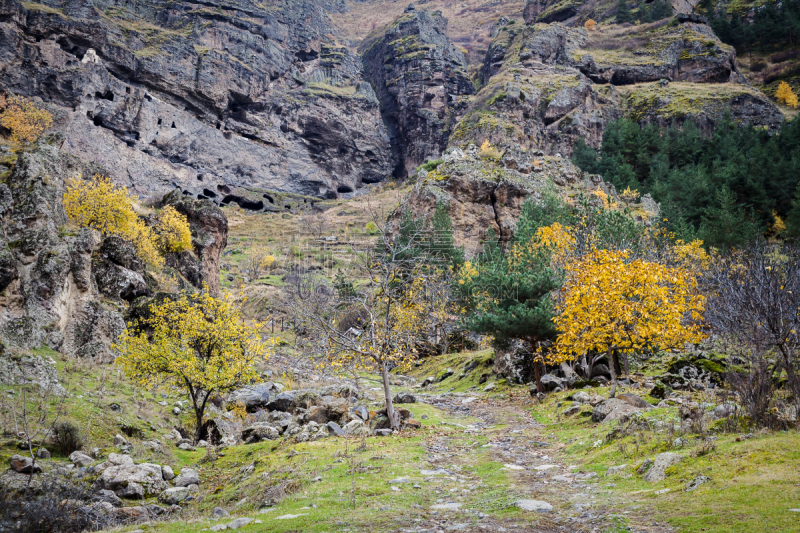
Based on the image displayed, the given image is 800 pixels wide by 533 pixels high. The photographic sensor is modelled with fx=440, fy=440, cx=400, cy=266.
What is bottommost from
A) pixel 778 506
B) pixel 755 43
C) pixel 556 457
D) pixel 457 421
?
pixel 457 421

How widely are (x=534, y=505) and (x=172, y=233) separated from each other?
42177 millimetres

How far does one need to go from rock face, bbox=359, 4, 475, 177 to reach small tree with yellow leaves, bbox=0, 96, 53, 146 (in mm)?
116137

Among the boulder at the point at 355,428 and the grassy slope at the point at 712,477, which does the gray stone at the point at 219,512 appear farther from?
the grassy slope at the point at 712,477

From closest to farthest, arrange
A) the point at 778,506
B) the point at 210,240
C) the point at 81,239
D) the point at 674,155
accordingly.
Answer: the point at 778,506, the point at 81,239, the point at 210,240, the point at 674,155

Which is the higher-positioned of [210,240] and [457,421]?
[210,240]

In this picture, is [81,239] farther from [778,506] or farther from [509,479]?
[778,506]

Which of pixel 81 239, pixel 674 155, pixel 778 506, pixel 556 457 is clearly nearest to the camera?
pixel 778 506

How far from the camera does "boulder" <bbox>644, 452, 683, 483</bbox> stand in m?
8.79

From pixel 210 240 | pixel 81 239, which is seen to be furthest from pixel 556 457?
pixel 210 240

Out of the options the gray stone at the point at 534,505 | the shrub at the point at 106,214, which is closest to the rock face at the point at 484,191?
the shrub at the point at 106,214

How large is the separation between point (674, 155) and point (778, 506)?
314 feet

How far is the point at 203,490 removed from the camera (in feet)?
42.2

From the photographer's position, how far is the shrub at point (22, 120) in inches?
2504

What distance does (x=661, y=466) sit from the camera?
29.7ft
